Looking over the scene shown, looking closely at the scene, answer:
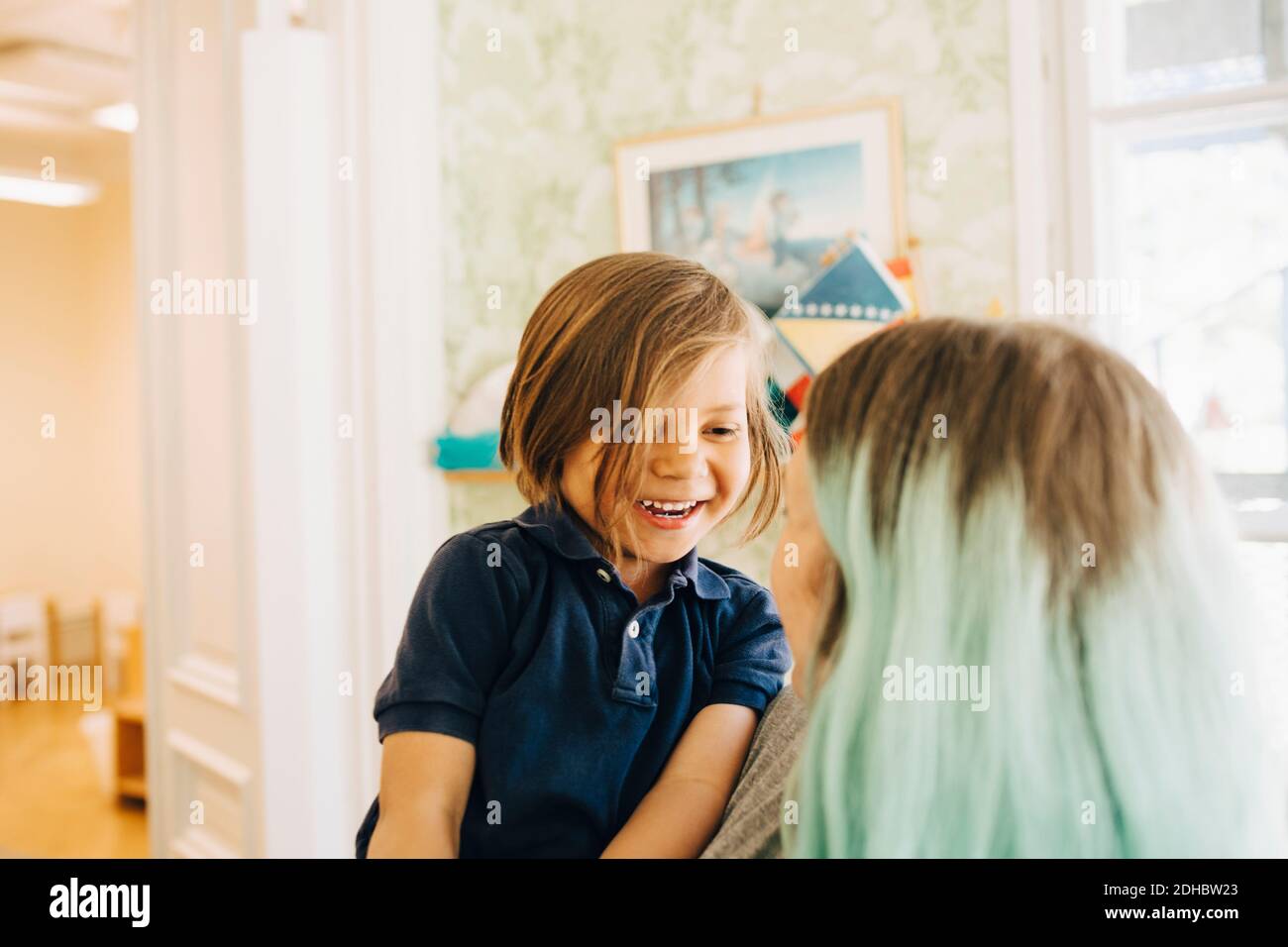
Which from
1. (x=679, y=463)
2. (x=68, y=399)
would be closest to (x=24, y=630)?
(x=68, y=399)

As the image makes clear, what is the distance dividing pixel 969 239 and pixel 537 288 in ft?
2.47

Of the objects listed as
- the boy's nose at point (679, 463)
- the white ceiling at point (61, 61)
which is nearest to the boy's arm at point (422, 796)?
the boy's nose at point (679, 463)

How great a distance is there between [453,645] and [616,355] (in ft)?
0.81

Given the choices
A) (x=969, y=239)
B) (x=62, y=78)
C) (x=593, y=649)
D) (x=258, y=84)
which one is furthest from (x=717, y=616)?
(x=62, y=78)

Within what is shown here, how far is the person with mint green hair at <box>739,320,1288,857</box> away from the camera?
20.0 inches

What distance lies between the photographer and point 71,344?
4.14 m

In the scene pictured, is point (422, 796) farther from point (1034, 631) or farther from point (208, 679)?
point (208, 679)

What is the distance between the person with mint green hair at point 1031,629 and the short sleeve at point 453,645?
27 cm

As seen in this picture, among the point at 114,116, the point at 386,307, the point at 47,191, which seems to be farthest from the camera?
the point at 47,191

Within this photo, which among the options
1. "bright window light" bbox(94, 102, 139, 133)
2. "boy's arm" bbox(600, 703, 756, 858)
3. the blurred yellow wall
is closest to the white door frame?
"boy's arm" bbox(600, 703, 756, 858)

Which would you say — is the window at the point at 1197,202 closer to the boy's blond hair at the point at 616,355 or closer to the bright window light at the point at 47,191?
the boy's blond hair at the point at 616,355

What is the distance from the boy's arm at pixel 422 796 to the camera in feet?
2.28

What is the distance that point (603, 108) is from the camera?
1814 millimetres

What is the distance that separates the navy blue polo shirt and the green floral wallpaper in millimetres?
923
